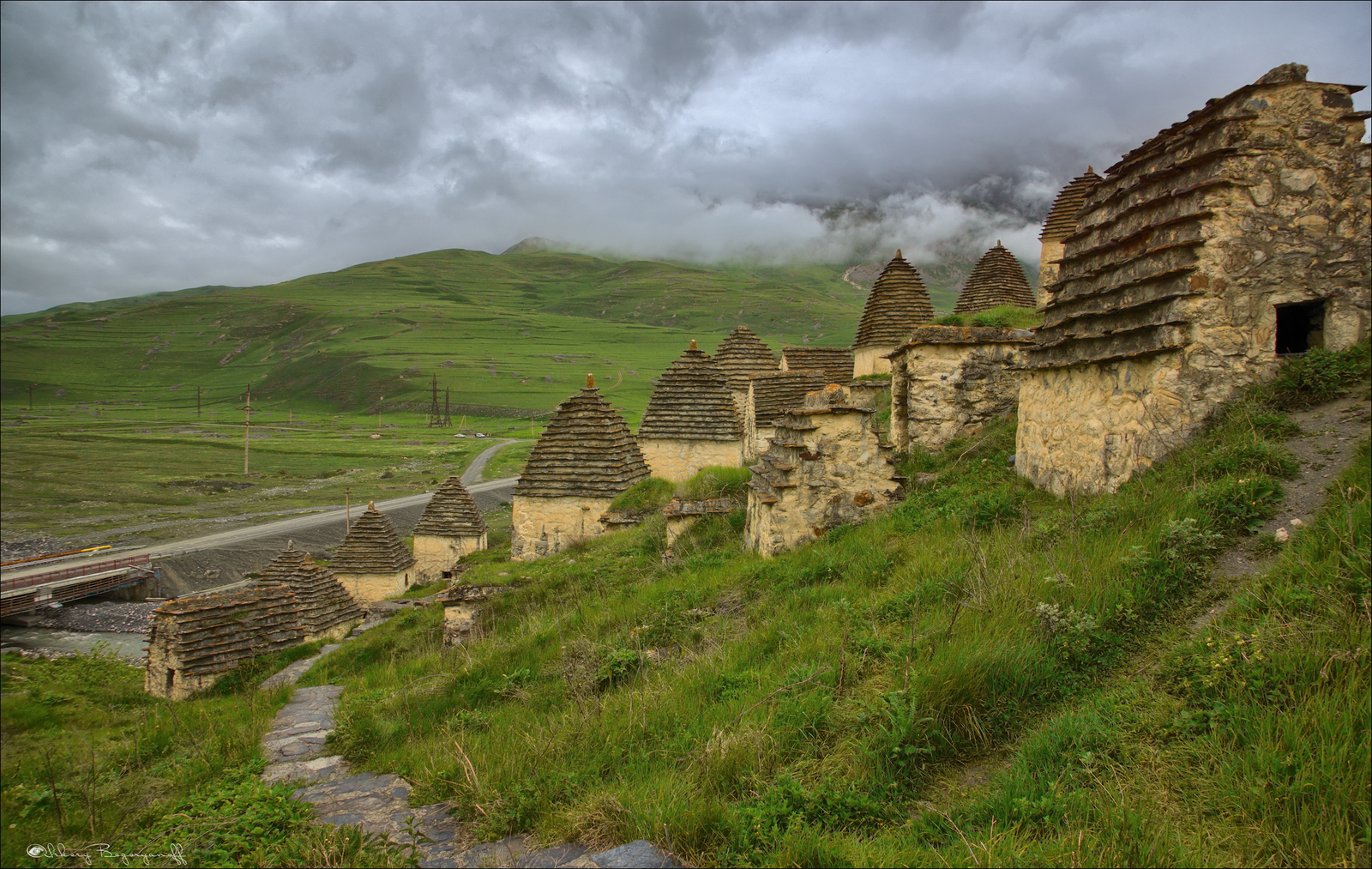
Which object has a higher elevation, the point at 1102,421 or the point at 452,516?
the point at 1102,421

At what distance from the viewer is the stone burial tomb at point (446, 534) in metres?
26.0

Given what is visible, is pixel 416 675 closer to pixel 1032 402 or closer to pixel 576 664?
pixel 576 664

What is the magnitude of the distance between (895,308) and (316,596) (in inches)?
808

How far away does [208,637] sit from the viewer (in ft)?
46.9

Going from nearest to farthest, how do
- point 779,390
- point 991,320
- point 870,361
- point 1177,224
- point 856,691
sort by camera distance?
point 856,691, point 1177,224, point 991,320, point 779,390, point 870,361

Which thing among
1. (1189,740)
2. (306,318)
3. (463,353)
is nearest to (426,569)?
(1189,740)

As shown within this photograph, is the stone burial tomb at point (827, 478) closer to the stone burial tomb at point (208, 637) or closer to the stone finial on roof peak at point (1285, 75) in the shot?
the stone finial on roof peak at point (1285, 75)

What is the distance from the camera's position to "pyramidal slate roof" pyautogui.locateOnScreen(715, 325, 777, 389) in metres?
22.4

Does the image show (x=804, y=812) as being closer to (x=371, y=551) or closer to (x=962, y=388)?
(x=962, y=388)

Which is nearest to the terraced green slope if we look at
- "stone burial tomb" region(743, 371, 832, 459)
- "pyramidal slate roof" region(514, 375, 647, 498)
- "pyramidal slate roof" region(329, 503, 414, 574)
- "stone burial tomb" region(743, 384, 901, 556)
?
"pyramidal slate roof" region(329, 503, 414, 574)

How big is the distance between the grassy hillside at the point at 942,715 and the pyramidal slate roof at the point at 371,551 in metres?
18.0

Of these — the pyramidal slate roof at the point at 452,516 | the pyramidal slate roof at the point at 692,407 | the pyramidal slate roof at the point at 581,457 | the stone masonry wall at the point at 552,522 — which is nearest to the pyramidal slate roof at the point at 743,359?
the pyramidal slate roof at the point at 692,407

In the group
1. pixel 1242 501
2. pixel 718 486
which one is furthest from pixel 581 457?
pixel 1242 501

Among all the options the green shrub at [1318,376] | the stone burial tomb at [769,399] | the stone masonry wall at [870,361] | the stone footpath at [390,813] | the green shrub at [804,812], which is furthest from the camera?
the stone masonry wall at [870,361]
